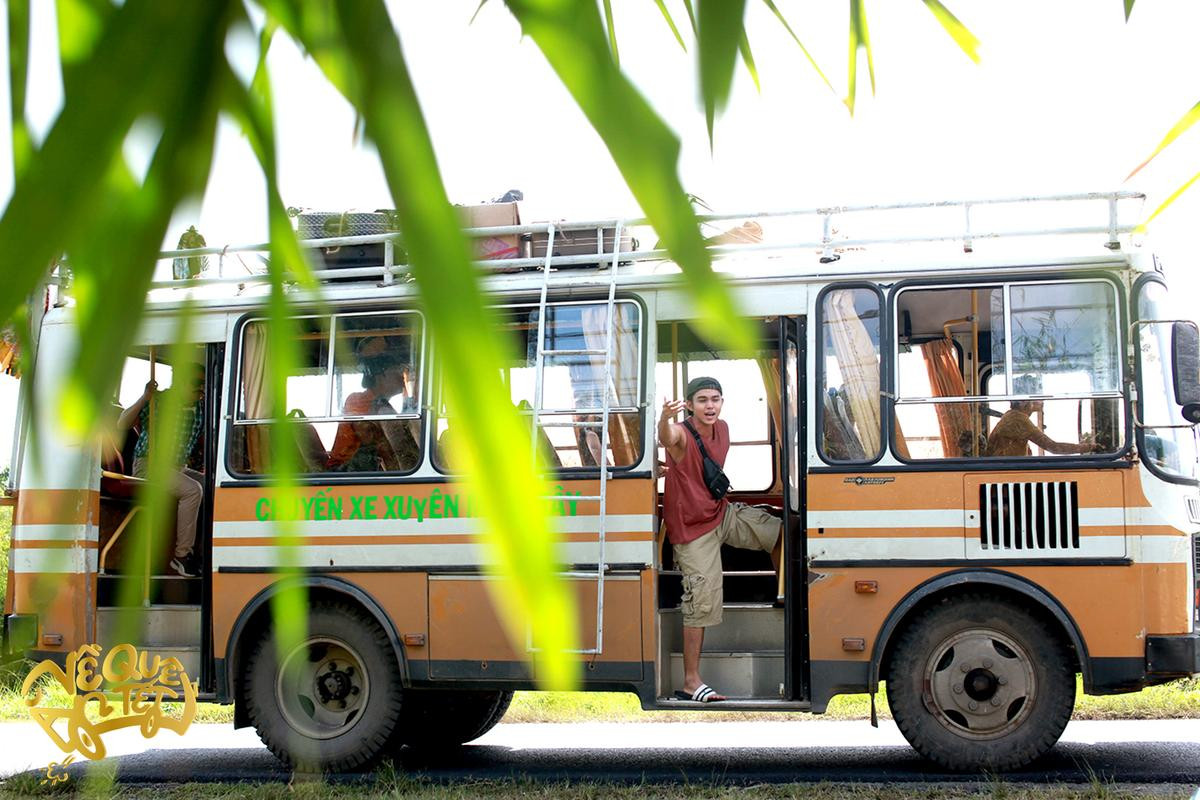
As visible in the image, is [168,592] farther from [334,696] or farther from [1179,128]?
[1179,128]

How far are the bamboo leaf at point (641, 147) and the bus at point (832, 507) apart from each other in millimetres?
5389

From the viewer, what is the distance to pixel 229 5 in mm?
510

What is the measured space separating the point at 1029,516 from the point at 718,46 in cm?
613

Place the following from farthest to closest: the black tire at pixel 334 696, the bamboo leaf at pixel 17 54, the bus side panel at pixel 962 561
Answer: the black tire at pixel 334 696, the bus side panel at pixel 962 561, the bamboo leaf at pixel 17 54

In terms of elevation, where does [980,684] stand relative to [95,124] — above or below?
below

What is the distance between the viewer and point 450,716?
8055 millimetres

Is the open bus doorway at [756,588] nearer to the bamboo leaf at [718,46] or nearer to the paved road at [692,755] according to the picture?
the paved road at [692,755]

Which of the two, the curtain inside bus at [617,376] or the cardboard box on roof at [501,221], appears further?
the cardboard box on roof at [501,221]

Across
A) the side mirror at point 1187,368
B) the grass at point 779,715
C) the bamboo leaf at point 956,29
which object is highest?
the side mirror at point 1187,368

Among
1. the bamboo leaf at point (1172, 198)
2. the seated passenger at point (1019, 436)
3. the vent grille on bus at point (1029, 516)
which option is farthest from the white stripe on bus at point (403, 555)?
the bamboo leaf at point (1172, 198)

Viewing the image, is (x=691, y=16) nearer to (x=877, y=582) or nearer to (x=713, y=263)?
(x=713, y=263)

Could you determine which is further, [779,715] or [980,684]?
[779,715]

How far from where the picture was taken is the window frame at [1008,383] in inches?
245

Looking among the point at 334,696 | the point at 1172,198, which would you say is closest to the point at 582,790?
the point at 334,696
